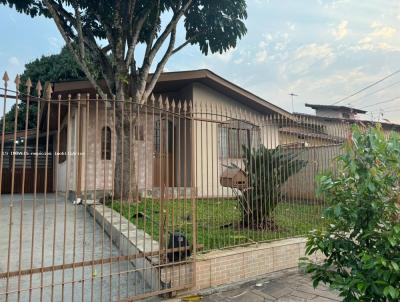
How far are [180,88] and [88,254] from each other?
7.90m

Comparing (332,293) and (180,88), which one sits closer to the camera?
(332,293)

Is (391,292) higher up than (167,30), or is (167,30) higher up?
(167,30)

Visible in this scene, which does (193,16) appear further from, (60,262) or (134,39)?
(60,262)

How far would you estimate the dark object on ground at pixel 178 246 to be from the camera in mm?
3791

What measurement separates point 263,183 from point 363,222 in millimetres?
2924

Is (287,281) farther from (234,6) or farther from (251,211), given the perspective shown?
(234,6)

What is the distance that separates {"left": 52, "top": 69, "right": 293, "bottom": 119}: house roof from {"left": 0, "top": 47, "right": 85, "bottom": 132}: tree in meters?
9.65

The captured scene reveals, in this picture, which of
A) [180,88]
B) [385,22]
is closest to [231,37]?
[180,88]

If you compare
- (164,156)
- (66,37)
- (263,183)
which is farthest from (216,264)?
(66,37)

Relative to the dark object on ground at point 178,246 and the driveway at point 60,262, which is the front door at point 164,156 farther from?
the driveway at point 60,262

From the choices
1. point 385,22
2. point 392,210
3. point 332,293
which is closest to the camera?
point 392,210

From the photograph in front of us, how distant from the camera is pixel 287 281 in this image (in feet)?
14.3

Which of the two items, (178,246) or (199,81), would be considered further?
(199,81)

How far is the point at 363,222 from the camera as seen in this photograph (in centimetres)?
242
